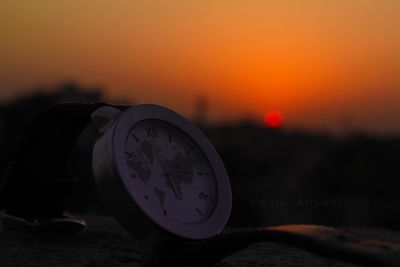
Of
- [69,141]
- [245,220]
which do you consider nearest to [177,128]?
[69,141]

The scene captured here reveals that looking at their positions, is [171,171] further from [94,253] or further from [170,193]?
[94,253]

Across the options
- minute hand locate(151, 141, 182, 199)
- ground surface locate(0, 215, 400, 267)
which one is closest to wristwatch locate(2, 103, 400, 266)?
minute hand locate(151, 141, 182, 199)

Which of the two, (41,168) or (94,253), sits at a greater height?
(41,168)

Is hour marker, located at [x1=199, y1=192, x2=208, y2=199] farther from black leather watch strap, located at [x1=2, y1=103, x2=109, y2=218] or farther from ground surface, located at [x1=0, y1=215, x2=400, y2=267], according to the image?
black leather watch strap, located at [x1=2, y1=103, x2=109, y2=218]

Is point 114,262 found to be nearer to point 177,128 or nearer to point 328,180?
point 177,128

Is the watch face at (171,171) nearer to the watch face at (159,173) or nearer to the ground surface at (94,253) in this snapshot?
the watch face at (159,173)

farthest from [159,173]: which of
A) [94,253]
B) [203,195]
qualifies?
[94,253]

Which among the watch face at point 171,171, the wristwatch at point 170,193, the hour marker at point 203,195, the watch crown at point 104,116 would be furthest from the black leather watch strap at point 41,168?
the hour marker at point 203,195
